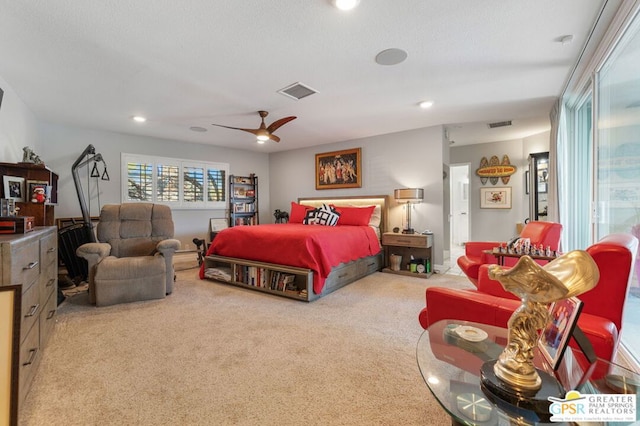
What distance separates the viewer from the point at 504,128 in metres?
4.85

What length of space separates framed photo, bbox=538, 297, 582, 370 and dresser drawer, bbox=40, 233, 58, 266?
2.98 meters

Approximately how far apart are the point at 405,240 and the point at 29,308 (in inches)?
165

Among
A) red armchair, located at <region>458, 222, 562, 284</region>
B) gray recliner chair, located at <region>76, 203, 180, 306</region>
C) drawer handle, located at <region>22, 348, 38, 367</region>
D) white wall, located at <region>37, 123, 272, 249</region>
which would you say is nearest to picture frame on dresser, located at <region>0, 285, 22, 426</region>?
drawer handle, located at <region>22, 348, 38, 367</region>

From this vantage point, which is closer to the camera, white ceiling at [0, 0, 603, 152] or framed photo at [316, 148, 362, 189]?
white ceiling at [0, 0, 603, 152]

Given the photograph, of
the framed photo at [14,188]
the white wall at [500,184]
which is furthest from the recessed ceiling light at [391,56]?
the white wall at [500,184]

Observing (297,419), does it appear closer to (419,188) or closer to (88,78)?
(88,78)

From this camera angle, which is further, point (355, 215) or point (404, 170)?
point (404, 170)

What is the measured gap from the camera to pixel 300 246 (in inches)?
132

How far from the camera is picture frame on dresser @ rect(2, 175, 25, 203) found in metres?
2.61

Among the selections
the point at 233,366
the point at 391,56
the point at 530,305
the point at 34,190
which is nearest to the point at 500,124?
the point at 391,56

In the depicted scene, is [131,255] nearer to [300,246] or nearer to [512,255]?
[300,246]

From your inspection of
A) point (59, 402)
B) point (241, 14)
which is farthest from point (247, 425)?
point (241, 14)

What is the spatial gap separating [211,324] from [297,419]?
1.46m

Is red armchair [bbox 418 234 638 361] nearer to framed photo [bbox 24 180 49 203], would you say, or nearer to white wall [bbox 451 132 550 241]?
framed photo [bbox 24 180 49 203]
